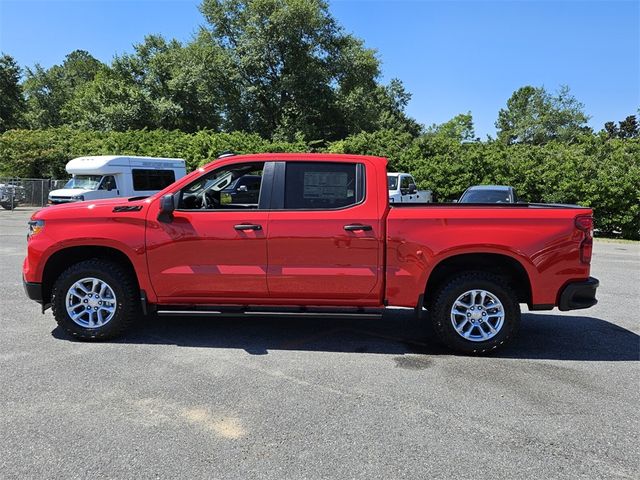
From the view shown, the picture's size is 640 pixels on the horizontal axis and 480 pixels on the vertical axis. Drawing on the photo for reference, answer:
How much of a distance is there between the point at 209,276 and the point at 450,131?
76277mm

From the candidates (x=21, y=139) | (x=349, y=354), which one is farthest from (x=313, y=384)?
(x=21, y=139)

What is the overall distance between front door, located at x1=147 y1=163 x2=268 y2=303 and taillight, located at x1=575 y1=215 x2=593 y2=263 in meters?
3.00

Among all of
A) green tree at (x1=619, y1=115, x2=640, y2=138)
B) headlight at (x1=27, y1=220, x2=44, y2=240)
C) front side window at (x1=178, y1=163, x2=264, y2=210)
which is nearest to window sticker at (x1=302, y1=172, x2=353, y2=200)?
front side window at (x1=178, y1=163, x2=264, y2=210)

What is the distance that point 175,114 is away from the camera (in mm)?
41406

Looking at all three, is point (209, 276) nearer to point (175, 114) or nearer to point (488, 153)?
point (488, 153)

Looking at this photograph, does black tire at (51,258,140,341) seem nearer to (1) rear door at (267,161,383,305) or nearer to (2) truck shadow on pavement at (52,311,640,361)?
(2) truck shadow on pavement at (52,311,640,361)

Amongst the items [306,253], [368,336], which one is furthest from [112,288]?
[368,336]

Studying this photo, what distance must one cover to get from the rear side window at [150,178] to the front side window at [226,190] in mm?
17017

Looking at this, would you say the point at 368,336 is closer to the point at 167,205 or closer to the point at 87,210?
the point at 167,205

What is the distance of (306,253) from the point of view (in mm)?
4875

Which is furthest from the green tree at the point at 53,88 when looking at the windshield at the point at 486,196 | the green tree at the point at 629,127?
the green tree at the point at 629,127

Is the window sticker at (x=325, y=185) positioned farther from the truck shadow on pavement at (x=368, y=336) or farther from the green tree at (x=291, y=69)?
the green tree at (x=291, y=69)

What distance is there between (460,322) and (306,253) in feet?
5.44

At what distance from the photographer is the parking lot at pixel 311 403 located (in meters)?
2.99
